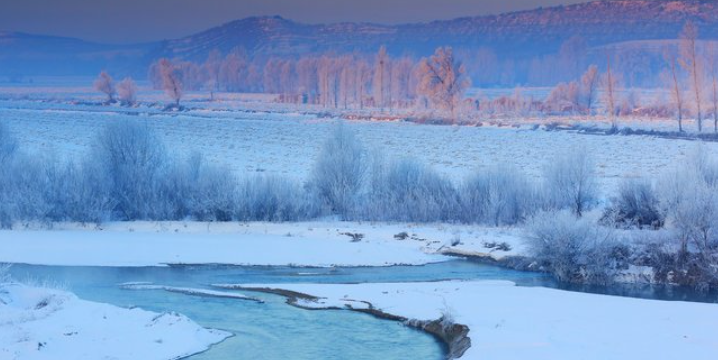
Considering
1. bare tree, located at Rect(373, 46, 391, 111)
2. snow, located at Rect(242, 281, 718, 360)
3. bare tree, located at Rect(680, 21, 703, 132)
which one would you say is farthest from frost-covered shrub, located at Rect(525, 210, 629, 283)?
bare tree, located at Rect(373, 46, 391, 111)

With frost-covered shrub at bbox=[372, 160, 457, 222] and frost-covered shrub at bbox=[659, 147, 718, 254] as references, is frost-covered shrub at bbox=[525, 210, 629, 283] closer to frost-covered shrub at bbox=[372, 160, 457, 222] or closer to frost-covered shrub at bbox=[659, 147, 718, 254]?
frost-covered shrub at bbox=[659, 147, 718, 254]

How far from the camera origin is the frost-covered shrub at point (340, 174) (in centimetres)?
2734

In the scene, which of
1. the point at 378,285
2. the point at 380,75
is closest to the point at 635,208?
the point at 378,285

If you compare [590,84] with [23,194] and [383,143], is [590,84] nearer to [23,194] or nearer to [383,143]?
[383,143]

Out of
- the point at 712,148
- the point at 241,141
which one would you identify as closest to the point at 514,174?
the point at 712,148

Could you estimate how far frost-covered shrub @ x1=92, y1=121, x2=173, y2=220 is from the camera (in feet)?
89.0

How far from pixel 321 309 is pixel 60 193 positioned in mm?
12502

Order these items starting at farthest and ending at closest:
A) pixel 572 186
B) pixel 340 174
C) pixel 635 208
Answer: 1. pixel 340 174
2. pixel 572 186
3. pixel 635 208

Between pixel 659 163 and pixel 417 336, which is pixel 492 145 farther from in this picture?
pixel 417 336

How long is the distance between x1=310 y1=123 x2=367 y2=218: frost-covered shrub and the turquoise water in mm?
6048

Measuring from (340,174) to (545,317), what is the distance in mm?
13529

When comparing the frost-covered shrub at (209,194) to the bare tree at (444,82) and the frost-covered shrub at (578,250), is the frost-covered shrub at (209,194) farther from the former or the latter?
the bare tree at (444,82)

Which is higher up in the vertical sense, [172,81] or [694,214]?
[172,81]

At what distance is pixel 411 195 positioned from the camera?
26922mm
